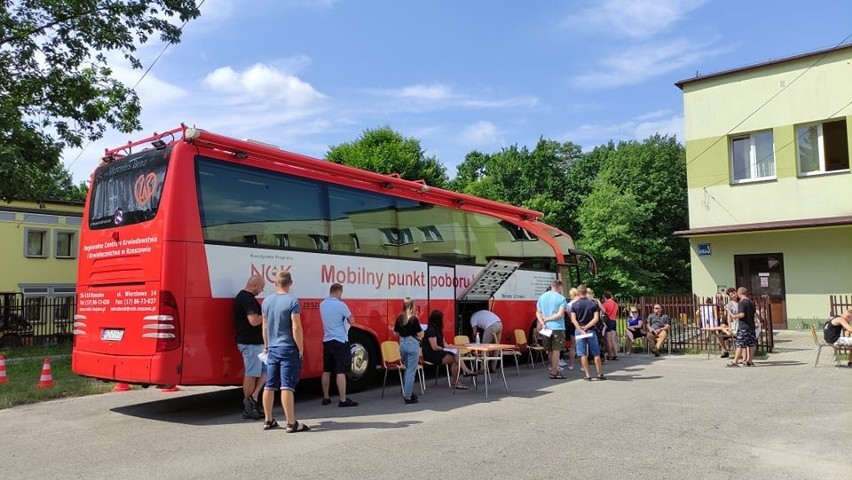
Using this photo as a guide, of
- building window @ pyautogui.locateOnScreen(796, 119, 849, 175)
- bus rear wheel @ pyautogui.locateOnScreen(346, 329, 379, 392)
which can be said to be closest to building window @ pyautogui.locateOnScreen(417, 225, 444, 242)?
bus rear wheel @ pyautogui.locateOnScreen(346, 329, 379, 392)

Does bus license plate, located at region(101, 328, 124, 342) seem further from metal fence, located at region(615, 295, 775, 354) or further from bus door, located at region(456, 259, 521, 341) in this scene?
metal fence, located at region(615, 295, 775, 354)

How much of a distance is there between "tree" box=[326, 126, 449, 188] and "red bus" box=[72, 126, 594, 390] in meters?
25.8

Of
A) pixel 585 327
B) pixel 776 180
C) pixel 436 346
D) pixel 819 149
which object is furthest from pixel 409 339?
pixel 819 149

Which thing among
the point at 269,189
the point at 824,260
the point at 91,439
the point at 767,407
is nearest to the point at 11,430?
the point at 91,439

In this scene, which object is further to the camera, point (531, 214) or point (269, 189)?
point (531, 214)

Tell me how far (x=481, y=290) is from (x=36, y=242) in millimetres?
19658

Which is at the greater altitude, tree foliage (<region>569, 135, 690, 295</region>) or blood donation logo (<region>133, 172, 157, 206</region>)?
tree foliage (<region>569, 135, 690, 295</region>)

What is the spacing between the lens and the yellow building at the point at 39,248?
74.9ft

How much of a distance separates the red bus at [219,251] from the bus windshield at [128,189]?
0.02m

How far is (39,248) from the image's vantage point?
23.9 metres

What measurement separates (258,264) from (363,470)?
3802mm

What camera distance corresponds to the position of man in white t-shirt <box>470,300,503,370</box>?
476 inches

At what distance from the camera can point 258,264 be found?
8.39 metres

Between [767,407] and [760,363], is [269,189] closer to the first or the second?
[767,407]
